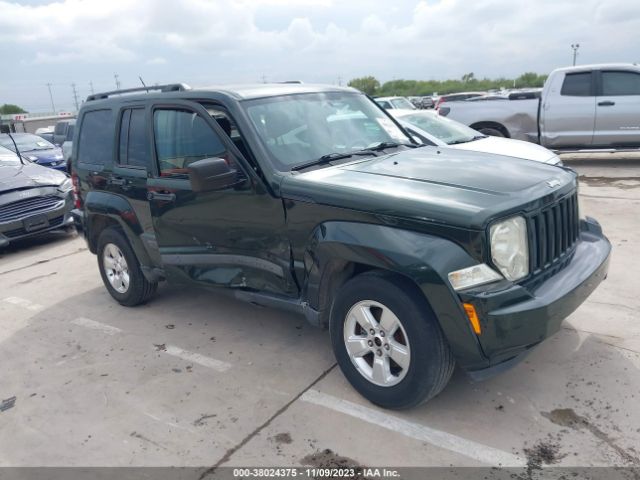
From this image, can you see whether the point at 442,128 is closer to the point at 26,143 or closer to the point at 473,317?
the point at 473,317

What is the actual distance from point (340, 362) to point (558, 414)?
1.31 m

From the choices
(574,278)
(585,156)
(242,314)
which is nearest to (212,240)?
(242,314)

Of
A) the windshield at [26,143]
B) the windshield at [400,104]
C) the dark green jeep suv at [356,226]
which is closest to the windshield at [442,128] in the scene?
the dark green jeep suv at [356,226]

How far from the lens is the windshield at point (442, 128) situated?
8461mm

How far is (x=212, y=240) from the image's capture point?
Result: 4.18 m

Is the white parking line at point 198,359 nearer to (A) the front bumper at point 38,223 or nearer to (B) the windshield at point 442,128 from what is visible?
(A) the front bumper at point 38,223

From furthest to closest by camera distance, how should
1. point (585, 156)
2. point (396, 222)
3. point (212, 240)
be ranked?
1. point (585, 156)
2. point (212, 240)
3. point (396, 222)

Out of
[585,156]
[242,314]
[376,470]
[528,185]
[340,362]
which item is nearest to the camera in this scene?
[376,470]

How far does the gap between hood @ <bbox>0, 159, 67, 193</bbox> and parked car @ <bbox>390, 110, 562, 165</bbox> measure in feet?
17.9

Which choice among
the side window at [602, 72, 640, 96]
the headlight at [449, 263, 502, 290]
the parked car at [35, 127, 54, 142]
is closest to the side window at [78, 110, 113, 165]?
the headlight at [449, 263, 502, 290]

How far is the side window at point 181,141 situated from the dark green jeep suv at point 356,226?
0.02 meters

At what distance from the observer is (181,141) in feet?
14.3

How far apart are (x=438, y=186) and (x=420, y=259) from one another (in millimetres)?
562

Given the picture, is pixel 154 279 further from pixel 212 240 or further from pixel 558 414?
pixel 558 414
